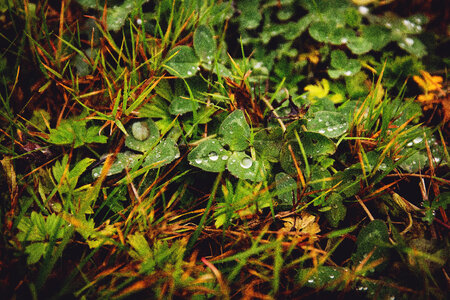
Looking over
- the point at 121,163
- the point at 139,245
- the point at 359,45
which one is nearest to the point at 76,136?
the point at 121,163

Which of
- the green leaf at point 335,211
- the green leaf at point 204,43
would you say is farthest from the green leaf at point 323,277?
the green leaf at point 204,43

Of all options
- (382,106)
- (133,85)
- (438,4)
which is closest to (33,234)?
(133,85)

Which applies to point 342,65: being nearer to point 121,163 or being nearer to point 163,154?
point 163,154

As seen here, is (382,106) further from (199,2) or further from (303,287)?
(199,2)

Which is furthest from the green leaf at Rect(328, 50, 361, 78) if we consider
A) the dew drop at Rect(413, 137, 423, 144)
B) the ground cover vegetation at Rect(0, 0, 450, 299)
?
the dew drop at Rect(413, 137, 423, 144)

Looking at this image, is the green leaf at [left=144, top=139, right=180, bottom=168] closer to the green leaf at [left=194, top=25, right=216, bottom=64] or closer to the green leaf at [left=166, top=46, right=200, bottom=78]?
the green leaf at [left=166, top=46, right=200, bottom=78]

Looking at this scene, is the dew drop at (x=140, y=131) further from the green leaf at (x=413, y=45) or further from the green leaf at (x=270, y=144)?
the green leaf at (x=413, y=45)
